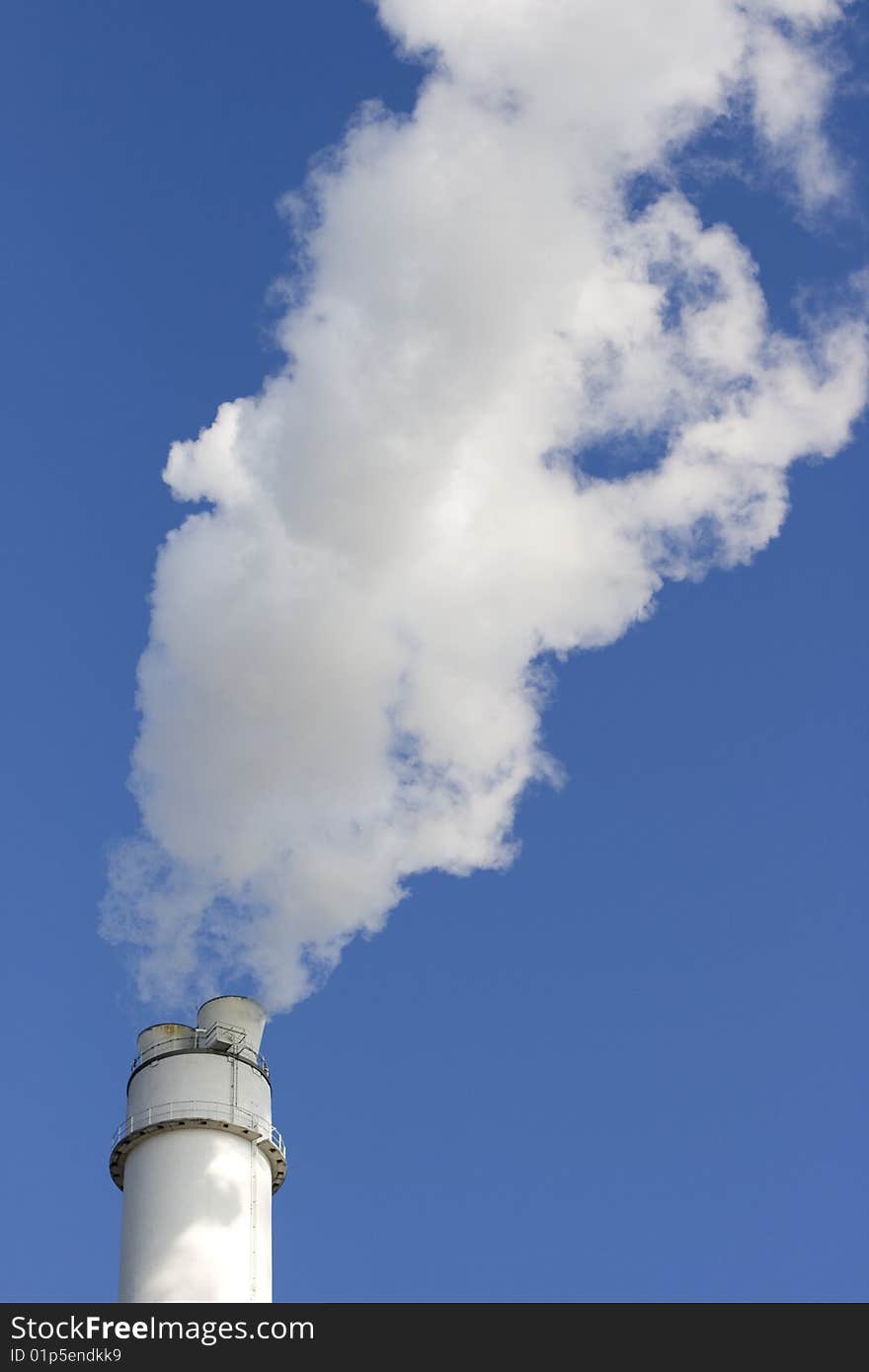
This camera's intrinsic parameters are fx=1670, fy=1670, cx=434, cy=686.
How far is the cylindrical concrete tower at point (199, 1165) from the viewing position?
166 ft

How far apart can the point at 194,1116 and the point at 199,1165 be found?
62.4 inches

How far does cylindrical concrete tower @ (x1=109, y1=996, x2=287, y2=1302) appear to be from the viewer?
166 ft

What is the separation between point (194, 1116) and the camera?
53781mm

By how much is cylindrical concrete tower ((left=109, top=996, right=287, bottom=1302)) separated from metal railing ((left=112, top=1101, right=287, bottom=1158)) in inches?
1.6

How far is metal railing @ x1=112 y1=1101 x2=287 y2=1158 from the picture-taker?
5378 cm

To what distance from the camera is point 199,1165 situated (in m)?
53.0

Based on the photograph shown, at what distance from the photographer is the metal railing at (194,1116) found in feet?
176

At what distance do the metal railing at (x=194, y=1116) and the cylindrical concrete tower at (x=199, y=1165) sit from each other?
0.13ft

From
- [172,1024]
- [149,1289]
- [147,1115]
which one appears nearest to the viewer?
[149,1289]
